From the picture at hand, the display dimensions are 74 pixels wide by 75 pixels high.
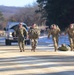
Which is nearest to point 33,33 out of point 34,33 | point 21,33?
point 34,33

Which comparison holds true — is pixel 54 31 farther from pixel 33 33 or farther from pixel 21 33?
pixel 21 33

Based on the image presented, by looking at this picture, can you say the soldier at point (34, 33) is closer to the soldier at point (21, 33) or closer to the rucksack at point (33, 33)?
the rucksack at point (33, 33)

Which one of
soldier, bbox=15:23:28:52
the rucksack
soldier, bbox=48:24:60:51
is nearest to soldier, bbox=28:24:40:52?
the rucksack

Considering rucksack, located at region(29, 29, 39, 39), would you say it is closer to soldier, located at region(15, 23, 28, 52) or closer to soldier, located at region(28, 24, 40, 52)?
soldier, located at region(28, 24, 40, 52)

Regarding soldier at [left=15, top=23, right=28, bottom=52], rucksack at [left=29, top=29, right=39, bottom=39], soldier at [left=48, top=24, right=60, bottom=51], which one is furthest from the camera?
soldier at [left=48, top=24, right=60, bottom=51]

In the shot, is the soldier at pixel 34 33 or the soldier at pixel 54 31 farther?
the soldier at pixel 54 31

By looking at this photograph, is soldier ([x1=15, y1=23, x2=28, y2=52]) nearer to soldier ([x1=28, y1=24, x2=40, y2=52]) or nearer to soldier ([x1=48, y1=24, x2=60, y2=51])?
soldier ([x1=28, y1=24, x2=40, y2=52])

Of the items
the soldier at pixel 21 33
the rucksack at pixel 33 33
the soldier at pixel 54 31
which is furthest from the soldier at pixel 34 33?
the soldier at pixel 54 31

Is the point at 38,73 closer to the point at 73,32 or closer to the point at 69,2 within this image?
the point at 73,32

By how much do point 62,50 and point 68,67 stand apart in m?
11.8

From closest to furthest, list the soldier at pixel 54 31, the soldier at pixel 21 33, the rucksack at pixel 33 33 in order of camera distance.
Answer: the soldier at pixel 21 33 → the rucksack at pixel 33 33 → the soldier at pixel 54 31

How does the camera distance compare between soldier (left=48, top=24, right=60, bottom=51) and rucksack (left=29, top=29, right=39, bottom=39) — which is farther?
soldier (left=48, top=24, right=60, bottom=51)

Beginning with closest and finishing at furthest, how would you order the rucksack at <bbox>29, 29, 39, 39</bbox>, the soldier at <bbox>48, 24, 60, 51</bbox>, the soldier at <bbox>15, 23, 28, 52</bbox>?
the soldier at <bbox>15, 23, 28, 52</bbox> → the rucksack at <bbox>29, 29, 39, 39</bbox> → the soldier at <bbox>48, 24, 60, 51</bbox>

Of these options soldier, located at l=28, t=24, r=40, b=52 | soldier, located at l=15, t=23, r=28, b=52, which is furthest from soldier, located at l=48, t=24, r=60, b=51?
soldier, located at l=15, t=23, r=28, b=52
